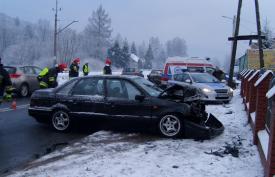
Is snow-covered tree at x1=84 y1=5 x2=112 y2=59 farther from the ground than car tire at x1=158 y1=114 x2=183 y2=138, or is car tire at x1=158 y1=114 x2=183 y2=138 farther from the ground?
snow-covered tree at x1=84 y1=5 x2=112 y2=59

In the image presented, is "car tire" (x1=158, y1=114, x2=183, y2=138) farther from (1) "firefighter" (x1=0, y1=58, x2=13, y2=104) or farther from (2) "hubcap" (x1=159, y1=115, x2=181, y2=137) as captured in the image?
(1) "firefighter" (x1=0, y1=58, x2=13, y2=104)

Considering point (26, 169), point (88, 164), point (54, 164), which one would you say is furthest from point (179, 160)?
point (26, 169)

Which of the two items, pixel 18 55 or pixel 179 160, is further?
pixel 18 55

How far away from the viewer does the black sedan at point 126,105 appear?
832cm

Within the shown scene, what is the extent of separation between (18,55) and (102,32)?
25794mm

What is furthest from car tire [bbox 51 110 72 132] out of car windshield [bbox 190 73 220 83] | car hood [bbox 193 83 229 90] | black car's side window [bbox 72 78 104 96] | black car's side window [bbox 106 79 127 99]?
car windshield [bbox 190 73 220 83]

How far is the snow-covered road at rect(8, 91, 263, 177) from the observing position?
584 centimetres

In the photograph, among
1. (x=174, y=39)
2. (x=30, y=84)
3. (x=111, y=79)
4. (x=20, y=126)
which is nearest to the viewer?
(x=111, y=79)

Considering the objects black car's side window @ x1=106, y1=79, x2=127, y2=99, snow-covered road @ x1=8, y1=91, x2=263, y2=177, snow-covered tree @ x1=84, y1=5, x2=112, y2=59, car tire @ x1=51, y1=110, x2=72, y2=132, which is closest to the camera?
snow-covered road @ x1=8, y1=91, x2=263, y2=177

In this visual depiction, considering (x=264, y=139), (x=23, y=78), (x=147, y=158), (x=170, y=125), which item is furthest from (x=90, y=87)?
(x=23, y=78)

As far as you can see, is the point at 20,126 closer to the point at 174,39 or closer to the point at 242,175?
the point at 242,175

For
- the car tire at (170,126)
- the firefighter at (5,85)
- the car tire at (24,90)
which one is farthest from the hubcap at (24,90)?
the car tire at (170,126)

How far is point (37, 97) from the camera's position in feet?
31.4

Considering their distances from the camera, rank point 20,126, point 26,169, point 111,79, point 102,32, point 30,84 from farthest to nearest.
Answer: point 102,32, point 30,84, point 20,126, point 111,79, point 26,169
